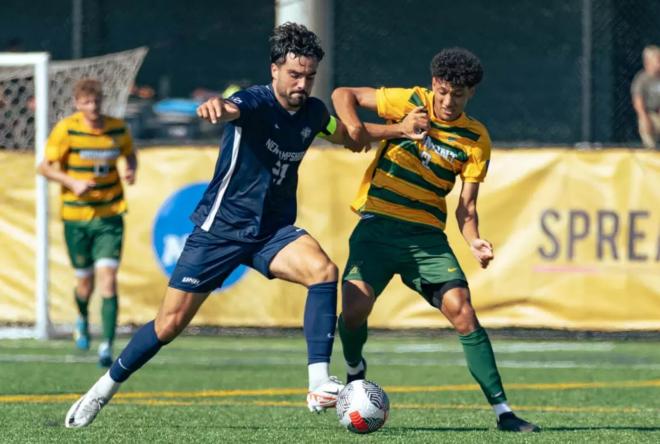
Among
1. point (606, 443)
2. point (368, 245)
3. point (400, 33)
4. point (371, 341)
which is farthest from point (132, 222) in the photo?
point (400, 33)

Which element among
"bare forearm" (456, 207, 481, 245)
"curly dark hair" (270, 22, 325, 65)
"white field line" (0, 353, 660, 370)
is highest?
"curly dark hair" (270, 22, 325, 65)

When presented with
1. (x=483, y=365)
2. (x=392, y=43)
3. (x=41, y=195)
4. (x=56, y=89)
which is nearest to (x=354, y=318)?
(x=483, y=365)

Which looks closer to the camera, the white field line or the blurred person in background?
the white field line

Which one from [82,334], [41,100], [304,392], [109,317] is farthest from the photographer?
[41,100]

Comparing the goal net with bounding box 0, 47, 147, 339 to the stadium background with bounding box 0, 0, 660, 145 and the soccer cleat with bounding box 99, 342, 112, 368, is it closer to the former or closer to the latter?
the soccer cleat with bounding box 99, 342, 112, 368

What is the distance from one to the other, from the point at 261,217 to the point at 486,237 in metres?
6.55

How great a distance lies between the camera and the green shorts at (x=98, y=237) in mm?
12523

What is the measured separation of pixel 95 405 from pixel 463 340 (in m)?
1.95

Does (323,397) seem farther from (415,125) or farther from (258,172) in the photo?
(415,125)

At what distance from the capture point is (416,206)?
867 cm

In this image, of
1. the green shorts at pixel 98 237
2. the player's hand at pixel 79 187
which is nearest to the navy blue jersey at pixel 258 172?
the player's hand at pixel 79 187

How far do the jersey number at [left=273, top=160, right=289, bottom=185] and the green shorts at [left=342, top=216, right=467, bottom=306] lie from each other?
840 millimetres

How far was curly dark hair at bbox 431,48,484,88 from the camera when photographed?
26.9 feet

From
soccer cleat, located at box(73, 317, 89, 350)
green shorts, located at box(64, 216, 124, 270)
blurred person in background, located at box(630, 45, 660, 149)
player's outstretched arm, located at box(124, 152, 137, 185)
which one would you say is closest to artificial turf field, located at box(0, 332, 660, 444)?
soccer cleat, located at box(73, 317, 89, 350)
